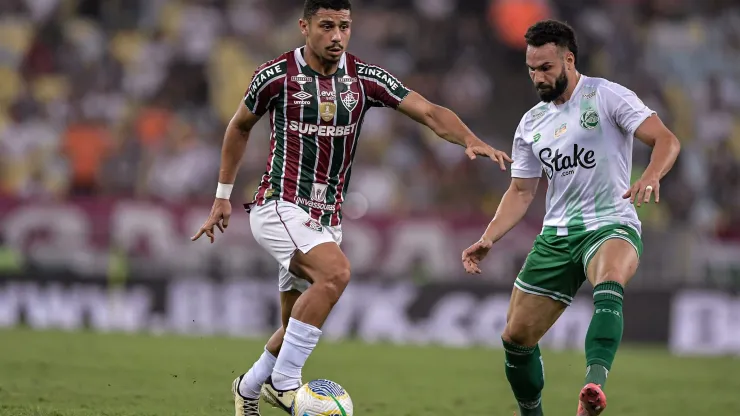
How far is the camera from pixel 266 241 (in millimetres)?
7582

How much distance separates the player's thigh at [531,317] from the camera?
7.63 metres

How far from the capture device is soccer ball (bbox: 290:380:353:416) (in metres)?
7.03

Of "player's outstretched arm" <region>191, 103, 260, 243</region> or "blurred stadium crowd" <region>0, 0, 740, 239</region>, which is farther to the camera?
"blurred stadium crowd" <region>0, 0, 740, 239</region>

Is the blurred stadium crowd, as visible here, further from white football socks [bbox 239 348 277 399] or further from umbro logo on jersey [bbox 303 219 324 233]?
umbro logo on jersey [bbox 303 219 324 233]

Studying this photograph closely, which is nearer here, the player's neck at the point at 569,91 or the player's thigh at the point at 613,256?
the player's thigh at the point at 613,256

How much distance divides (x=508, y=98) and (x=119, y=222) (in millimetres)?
7144

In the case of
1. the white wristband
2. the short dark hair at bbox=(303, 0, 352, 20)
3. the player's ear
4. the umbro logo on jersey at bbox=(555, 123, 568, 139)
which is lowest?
the white wristband

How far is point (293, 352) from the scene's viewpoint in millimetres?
7242

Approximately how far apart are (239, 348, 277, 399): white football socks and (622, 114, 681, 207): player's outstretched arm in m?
2.62

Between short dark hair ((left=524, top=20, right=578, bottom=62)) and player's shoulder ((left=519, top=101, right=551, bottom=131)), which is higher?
short dark hair ((left=524, top=20, right=578, bottom=62))

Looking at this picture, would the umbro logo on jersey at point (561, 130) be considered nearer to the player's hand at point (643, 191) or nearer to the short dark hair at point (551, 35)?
the short dark hair at point (551, 35)

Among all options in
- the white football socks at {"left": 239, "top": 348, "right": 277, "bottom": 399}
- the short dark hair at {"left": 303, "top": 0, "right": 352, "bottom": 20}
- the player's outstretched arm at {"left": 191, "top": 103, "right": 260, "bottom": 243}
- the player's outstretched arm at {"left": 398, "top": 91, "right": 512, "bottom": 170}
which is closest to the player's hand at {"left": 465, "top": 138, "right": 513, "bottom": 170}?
the player's outstretched arm at {"left": 398, "top": 91, "right": 512, "bottom": 170}

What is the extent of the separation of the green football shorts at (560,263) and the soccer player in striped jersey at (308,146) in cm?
92

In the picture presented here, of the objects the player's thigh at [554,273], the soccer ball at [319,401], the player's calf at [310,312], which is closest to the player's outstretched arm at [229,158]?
the player's calf at [310,312]
